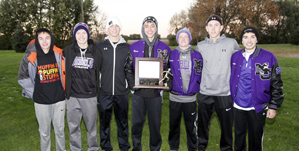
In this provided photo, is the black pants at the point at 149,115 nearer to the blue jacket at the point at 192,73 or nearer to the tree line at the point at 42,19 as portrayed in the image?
the blue jacket at the point at 192,73

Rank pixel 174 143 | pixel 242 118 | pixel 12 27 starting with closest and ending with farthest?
pixel 242 118 → pixel 174 143 → pixel 12 27

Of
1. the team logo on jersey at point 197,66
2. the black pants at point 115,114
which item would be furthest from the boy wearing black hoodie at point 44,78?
the team logo on jersey at point 197,66

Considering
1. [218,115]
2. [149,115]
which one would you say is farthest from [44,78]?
[218,115]

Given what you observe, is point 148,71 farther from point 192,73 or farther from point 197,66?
point 197,66

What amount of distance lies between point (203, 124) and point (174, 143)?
77 centimetres

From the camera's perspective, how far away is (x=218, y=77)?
4.55 m

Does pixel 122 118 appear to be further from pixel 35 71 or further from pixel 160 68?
pixel 35 71

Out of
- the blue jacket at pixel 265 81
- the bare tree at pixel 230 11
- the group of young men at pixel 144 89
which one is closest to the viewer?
the blue jacket at pixel 265 81

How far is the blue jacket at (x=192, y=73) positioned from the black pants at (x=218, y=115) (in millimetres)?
318

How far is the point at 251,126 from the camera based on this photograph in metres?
4.12

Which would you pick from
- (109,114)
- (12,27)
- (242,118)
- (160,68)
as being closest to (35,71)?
(109,114)

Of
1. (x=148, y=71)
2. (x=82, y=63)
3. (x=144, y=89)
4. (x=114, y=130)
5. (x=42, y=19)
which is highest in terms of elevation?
(x=42, y=19)

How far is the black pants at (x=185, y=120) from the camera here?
182 inches

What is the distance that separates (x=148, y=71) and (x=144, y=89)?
1.40 feet
